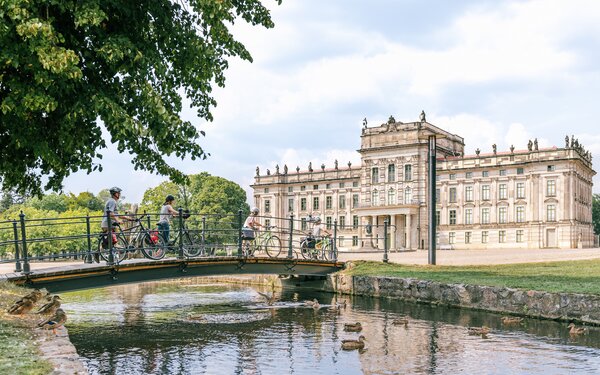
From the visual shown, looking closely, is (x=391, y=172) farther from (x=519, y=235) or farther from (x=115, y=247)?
(x=115, y=247)

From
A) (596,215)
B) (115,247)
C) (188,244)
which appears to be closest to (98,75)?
(115,247)

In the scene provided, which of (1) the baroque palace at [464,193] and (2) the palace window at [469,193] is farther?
(2) the palace window at [469,193]

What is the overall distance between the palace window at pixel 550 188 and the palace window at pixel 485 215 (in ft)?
24.1

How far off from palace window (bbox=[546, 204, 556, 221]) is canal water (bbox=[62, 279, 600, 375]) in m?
55.7

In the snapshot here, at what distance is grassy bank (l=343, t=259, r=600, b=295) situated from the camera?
1756 centimetres

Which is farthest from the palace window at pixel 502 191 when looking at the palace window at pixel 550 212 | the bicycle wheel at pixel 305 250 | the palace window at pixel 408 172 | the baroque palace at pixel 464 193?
the bicycle wheel at pixel 305 250

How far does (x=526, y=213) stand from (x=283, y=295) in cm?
5490

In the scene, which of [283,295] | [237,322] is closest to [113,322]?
[237,322]

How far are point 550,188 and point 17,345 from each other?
70734mm

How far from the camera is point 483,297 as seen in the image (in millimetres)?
18219

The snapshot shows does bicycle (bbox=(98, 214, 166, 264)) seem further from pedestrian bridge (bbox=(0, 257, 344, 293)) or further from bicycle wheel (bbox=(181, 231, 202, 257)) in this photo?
bicycle wheel (bbox=(181, 231, 202, 257))

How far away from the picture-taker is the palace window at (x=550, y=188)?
2788 inches

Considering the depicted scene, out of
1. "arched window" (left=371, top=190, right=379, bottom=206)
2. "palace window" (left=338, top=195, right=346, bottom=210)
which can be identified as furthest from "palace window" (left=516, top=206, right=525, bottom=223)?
"palace window" (left=338, top=195, right=346, bottom=210)

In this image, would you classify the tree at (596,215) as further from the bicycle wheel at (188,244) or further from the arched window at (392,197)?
the bicycle wheel at (188,244)
